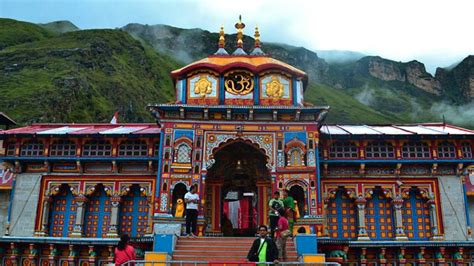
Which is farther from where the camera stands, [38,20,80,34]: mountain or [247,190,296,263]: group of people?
[38,20,80,34]: mountain

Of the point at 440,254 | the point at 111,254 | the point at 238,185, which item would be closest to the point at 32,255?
the point at 111,254

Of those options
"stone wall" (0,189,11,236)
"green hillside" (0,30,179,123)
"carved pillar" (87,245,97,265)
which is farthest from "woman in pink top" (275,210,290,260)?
"green hillside" (0,30,179,123)

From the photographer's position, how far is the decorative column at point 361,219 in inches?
907

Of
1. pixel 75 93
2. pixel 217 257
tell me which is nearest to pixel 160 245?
pixel 217 257

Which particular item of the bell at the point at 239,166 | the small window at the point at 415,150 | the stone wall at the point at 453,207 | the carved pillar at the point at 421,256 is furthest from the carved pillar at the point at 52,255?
the stone wall at the point at 453,207

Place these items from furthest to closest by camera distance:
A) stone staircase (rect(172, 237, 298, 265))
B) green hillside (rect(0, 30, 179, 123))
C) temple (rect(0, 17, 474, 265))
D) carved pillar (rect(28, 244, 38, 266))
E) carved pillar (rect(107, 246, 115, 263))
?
green hillside (rect(0, 30, 179, 123)) → carved pillar (rect(28, 244, 38, 266)) → temple (rect(0, 17, 474, 265)) → carved pillar (rect(107, 246, 115, 263)) → stone staircase (rect(172, 237, 298, 265))

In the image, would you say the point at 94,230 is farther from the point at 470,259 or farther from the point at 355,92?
the point at 355,92

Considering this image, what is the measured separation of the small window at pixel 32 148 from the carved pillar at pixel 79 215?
10.7 ft

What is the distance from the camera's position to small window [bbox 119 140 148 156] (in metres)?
23.9

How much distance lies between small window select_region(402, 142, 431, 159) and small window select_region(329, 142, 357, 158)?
2.61 metres

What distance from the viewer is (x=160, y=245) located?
57.1 ft

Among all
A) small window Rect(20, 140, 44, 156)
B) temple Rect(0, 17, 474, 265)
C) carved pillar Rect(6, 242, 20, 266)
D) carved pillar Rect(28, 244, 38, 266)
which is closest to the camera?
temple Rect(0, 17, 474, 265)

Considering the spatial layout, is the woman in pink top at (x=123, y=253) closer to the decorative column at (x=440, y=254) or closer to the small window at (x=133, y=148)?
the small window at (x=133, y=148)

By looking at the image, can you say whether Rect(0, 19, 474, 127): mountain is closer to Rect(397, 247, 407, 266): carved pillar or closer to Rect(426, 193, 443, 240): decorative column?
Rect(397, 247, 407, 266): carved pillar
